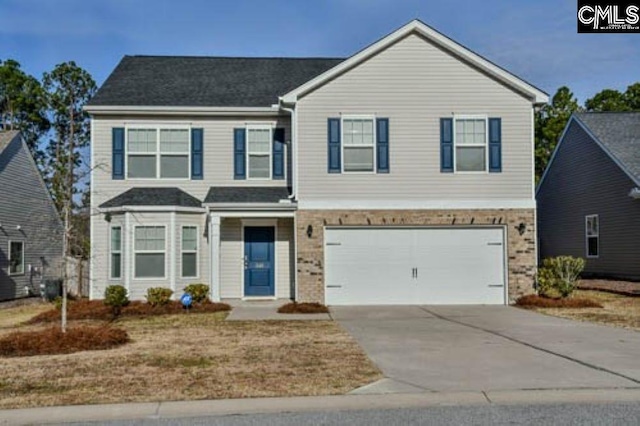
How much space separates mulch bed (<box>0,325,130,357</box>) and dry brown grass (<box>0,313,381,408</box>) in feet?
1.04

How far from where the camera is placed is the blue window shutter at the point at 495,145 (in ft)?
59.7

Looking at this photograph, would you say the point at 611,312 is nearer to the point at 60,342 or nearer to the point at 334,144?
the point at 334,144

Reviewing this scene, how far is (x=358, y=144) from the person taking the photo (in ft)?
59.5

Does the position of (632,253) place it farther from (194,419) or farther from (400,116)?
(194,419)

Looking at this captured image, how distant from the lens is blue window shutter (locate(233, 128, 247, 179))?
64.8 feet

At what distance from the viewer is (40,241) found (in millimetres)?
25125

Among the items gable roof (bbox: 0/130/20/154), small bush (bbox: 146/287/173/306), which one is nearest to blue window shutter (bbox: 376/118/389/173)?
small bush (bbox: 146/287/173/306)

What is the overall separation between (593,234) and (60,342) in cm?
2189

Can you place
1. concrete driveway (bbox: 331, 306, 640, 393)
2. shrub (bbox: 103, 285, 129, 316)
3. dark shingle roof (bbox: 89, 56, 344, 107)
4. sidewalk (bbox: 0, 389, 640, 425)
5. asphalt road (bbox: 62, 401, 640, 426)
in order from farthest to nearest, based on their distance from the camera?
dark shingle roof (bbox: 89, 56, 344, 107) → shrub (bbox: 103, 285, 129, 316) → concrete driveway (bbox: 331, 306, 640, 393) → sidewalk (bbox: 0, 389, 640, 425) → asphalt road (bbox: 62, 401, 640, 426)

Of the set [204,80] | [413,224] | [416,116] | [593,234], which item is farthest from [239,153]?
[593,234]

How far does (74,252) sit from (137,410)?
16288 mm

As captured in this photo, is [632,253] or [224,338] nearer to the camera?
[224,338]

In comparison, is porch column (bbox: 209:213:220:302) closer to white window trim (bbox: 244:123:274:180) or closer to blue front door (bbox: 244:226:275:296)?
blue front door (bbox: 244:226:275:296)

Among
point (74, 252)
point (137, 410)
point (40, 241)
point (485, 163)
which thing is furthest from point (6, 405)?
point (40, 241)
